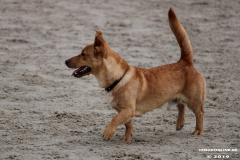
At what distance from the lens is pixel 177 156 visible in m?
4.24

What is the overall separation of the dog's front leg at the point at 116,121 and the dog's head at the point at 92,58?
2.15 ft

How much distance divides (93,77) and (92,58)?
2.95 meters

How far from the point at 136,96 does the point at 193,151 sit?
1014 millimetres

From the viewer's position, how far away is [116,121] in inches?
178

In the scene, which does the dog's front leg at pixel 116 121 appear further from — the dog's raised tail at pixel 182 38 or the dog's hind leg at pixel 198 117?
the dog's raised tail at pixel 182 38

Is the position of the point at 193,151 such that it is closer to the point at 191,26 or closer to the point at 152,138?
the point at 152,138

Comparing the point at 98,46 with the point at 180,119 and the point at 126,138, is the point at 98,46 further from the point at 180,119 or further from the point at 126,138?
the point at 180,119

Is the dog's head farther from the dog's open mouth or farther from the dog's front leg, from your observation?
the dog's front leg

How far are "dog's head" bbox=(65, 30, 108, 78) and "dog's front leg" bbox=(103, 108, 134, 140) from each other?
2.15 feet

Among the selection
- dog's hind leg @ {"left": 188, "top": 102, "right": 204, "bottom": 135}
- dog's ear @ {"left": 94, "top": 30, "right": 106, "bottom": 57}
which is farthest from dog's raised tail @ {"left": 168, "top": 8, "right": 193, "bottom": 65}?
dog's ear @ {"left": 94, "top": 30, "right": 106, "bottom": 57}

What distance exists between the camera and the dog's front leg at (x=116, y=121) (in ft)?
14.7

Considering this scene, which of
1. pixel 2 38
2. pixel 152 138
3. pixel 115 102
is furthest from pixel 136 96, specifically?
pixel 2 38

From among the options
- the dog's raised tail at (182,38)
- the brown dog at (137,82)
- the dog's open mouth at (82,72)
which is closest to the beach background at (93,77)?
the brown dog at (137,82)

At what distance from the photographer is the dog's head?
4.59 m
